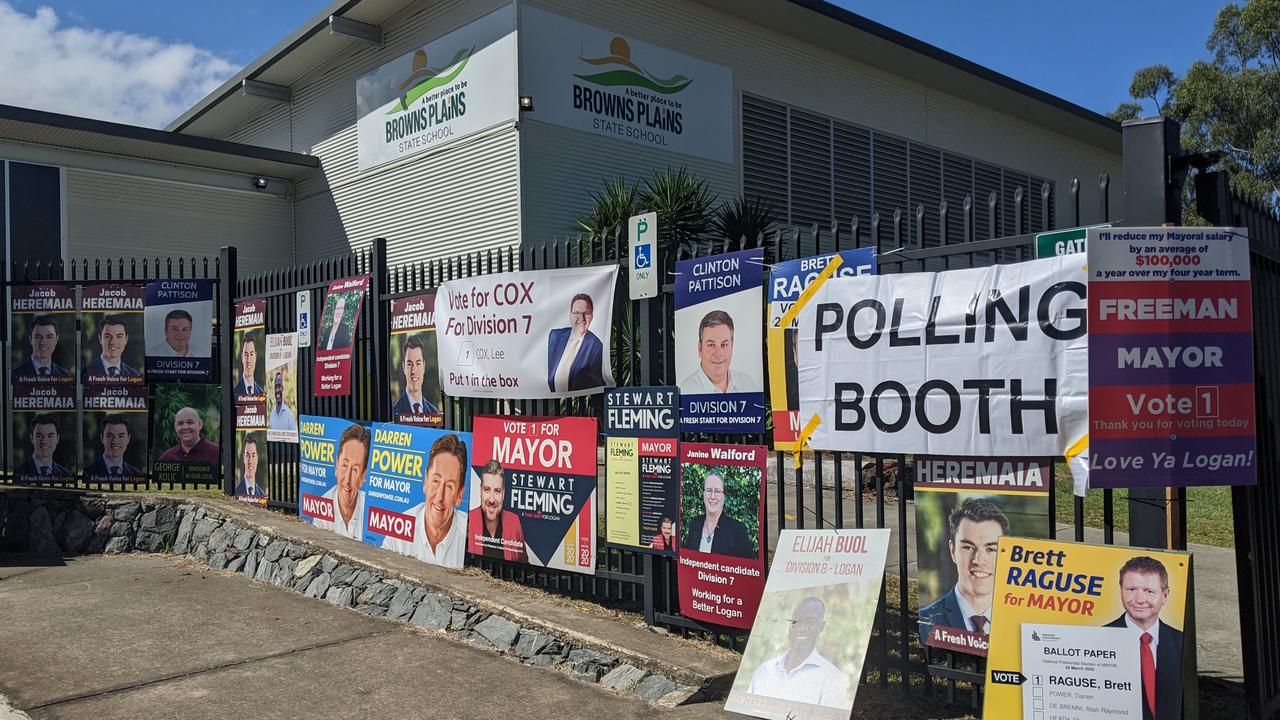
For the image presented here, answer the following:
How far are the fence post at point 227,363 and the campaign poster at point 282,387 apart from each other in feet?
2.53

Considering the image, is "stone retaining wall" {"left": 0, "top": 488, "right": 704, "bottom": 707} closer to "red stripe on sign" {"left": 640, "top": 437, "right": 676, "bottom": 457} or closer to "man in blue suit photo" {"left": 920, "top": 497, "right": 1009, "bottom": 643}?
"red stripe on sign" {"left": 640, "top": 437, "right": 676, "bottom": 457}

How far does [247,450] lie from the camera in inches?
402

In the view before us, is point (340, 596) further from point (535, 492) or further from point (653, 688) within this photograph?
point (653, 688)

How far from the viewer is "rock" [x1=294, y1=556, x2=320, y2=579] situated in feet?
25.7

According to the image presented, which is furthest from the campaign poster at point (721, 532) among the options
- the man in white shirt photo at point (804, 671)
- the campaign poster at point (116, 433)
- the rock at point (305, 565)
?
the campaign poster at point (116, 433)

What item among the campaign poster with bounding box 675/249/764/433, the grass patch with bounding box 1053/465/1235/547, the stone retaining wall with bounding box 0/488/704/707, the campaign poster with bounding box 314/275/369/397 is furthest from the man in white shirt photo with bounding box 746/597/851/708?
the campaign poster with bounding box 314/275/369/397

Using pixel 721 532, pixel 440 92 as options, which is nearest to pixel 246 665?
pixel 721 532

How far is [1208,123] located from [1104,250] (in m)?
37.1

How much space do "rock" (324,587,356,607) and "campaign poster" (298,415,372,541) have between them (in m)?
0.88

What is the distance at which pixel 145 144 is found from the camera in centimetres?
1795

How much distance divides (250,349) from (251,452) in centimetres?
106

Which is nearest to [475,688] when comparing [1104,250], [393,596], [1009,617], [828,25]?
[393,596]

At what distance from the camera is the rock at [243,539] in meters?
8.62

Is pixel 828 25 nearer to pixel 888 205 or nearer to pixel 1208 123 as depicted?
pixel 888 205
